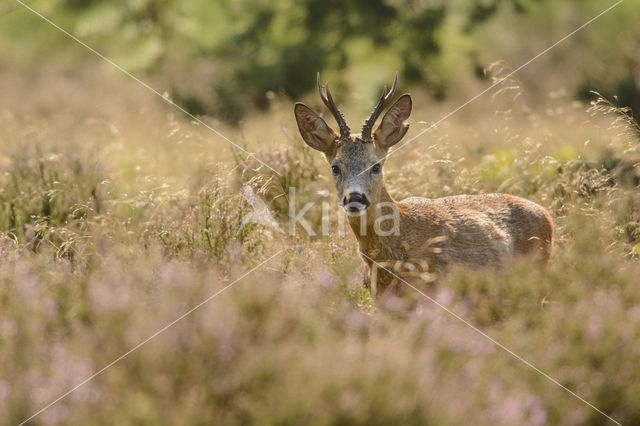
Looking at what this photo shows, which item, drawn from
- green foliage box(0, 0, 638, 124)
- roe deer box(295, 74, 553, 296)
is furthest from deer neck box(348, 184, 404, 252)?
green foliage box(0, 0, 638, 124)

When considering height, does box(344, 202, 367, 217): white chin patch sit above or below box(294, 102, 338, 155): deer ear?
below

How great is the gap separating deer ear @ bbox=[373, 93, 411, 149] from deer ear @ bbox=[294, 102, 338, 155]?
1.24 ft

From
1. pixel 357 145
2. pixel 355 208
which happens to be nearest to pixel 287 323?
pixel 355 208

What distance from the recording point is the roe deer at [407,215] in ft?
17.7

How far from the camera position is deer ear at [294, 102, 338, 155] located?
19.5 feet

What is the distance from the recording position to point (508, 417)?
125 inches

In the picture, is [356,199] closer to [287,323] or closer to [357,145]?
[357,145]

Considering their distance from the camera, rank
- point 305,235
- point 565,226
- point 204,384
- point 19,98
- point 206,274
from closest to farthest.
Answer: point 204,384, point 206,274, point 565,226, point 305,235, point 19,98

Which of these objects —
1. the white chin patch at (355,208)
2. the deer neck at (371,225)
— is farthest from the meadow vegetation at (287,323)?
the white chin patch at (355,208)

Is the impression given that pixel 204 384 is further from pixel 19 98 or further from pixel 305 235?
pixel 19 98

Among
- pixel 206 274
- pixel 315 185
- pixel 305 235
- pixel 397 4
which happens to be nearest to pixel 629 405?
pixel 206 274

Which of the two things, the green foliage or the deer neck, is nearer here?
the deer neck

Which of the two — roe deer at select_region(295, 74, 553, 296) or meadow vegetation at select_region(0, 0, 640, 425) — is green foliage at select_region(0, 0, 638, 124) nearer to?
meadow vegetation at select_region(0, 0, 640, 425)

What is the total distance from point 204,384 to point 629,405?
6.79ft
